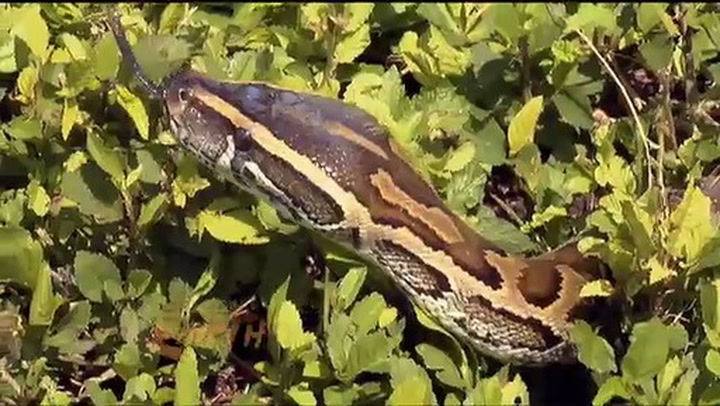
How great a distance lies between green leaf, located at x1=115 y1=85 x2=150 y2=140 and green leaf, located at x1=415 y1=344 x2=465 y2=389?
862mm

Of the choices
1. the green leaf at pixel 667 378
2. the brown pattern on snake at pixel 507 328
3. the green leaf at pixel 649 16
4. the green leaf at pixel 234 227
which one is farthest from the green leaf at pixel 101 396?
the green leaf at pixel 649 16

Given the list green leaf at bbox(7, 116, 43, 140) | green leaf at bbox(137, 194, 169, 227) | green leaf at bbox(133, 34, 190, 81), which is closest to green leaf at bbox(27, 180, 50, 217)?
green leaf at bbox(7, 116, 43, 140)

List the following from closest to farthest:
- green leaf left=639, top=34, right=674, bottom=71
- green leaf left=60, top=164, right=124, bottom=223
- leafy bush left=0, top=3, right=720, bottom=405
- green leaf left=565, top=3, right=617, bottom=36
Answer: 1. leafy bush left=0, top=3, right=720, bottom=405
2. green leaf left=60, top=164, right=124, bottom=223
3. green leaf left=639, top=34, right=674, bottom=71
4. green leaf left=565, top=3, right=617, bottom=36

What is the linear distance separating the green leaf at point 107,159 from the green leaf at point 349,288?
1.95ft

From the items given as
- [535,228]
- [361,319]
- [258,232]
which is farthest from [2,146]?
[535,228]

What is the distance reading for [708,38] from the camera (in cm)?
424

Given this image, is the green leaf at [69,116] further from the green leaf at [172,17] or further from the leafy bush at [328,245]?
the green leaf at [172,17]

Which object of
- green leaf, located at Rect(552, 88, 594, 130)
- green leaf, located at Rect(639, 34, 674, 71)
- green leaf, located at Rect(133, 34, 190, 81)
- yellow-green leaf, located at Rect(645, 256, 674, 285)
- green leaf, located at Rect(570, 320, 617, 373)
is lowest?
green leaf, located at Rect(570, 320, 617, 373)

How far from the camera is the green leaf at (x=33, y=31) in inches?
154

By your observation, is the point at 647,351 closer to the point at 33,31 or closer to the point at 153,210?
the point at 153,210

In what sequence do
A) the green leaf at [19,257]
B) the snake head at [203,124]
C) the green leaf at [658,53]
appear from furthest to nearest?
the green leaf at [658,53] → the green leaf at [19,257] → the snake head at [203,124]

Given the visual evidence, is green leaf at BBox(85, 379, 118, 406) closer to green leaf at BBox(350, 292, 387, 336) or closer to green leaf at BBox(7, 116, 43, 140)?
green leaf at BBox(350, 292, 387, 336)

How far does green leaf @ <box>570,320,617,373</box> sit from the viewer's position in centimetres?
325

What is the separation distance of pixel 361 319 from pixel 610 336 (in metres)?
0.57
